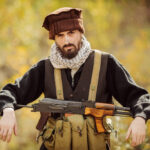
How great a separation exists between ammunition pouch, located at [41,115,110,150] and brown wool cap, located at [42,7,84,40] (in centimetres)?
80

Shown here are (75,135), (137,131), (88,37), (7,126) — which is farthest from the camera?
(88,37)

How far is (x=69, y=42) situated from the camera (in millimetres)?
3322

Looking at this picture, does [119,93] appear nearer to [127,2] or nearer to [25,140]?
[25,140]

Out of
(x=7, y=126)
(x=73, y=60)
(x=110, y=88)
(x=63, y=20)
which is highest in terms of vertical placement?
(x=63, y=20)

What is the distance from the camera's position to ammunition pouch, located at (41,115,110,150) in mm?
3098

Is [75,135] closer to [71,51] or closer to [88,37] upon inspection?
[71,51]

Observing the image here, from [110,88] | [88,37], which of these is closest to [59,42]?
[110,88]

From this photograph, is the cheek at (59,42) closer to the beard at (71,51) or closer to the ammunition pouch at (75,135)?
the beard at (71,51)

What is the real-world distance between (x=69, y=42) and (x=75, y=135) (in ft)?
2.72

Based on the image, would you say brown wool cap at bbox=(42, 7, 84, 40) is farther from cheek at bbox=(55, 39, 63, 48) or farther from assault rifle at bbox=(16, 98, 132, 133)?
assault rifle at bbox=(16, 98, 132, 133)

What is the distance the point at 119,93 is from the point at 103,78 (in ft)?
0.63

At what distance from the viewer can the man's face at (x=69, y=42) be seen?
3.33 m

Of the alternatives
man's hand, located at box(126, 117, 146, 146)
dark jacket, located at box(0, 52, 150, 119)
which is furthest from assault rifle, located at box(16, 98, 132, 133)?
man's hand, located at box(126, 117, 146, 146)

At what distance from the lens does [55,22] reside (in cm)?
336
